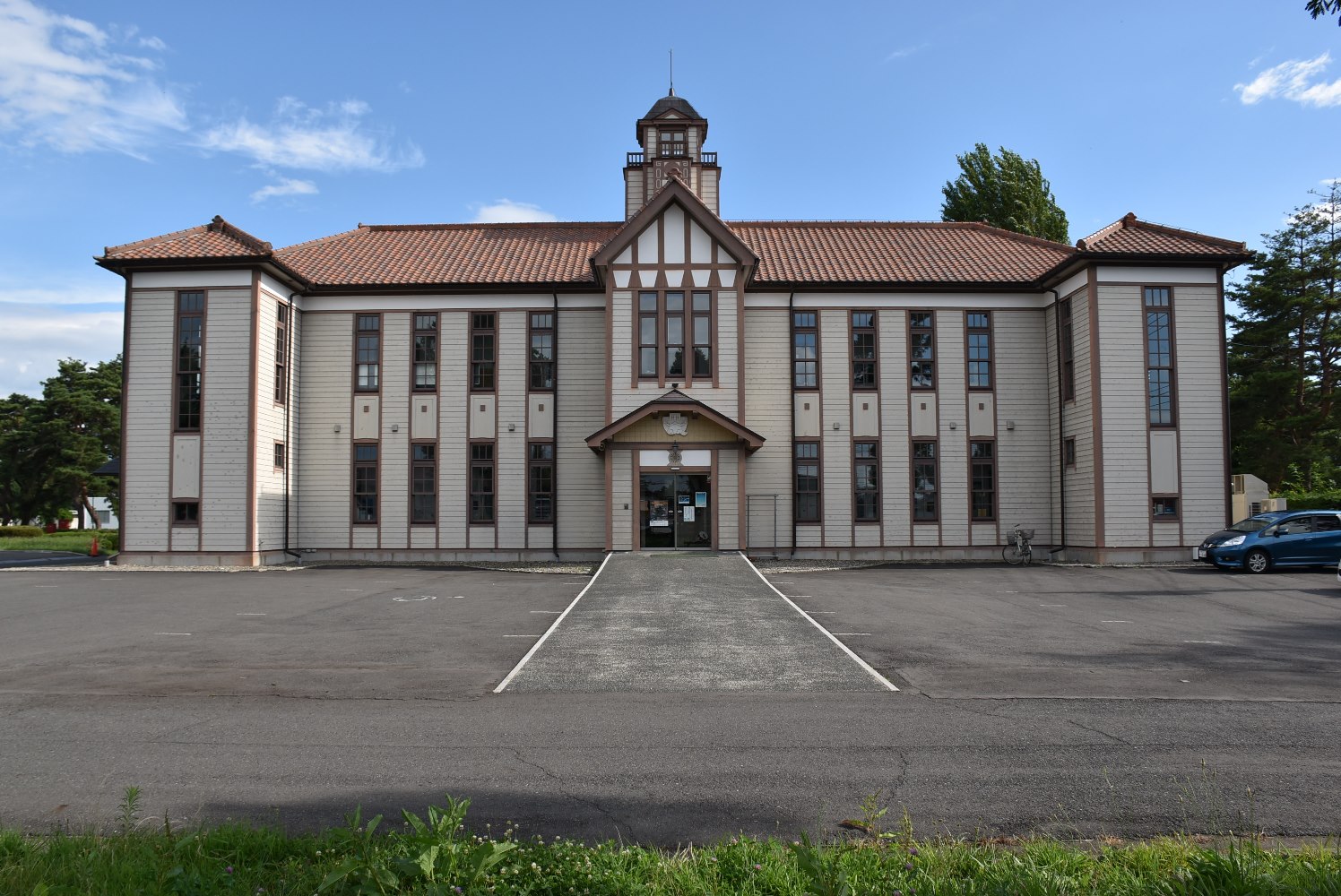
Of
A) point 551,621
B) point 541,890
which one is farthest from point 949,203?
point 541,890

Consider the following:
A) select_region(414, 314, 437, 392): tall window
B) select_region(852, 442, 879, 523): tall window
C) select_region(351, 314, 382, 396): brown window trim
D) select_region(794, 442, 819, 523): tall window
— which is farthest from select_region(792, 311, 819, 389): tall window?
select_region(351, 314, 382, 396): brown window trim

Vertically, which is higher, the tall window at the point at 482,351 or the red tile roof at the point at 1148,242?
the red tile roof at the point at 1148,242

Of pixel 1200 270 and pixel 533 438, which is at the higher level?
pixel 1200 270

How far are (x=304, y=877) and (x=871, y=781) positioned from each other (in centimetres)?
347

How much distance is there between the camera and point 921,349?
1101 inches

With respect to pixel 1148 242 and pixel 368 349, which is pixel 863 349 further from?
pixel 368 349

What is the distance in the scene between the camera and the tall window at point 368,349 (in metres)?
28.0

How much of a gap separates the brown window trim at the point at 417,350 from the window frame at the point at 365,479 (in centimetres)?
215

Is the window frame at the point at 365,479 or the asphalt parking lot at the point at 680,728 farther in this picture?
the window frame at the point at 365,479

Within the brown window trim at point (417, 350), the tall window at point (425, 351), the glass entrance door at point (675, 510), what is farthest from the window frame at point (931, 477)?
the tall window at point (425, 351)

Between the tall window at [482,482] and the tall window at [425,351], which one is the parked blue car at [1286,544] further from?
the tall window at [425,351]

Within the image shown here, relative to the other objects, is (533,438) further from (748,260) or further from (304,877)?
(304,877)

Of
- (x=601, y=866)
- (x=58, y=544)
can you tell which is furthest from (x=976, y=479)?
(x=58, y=544)

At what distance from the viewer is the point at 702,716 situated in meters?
7.94
